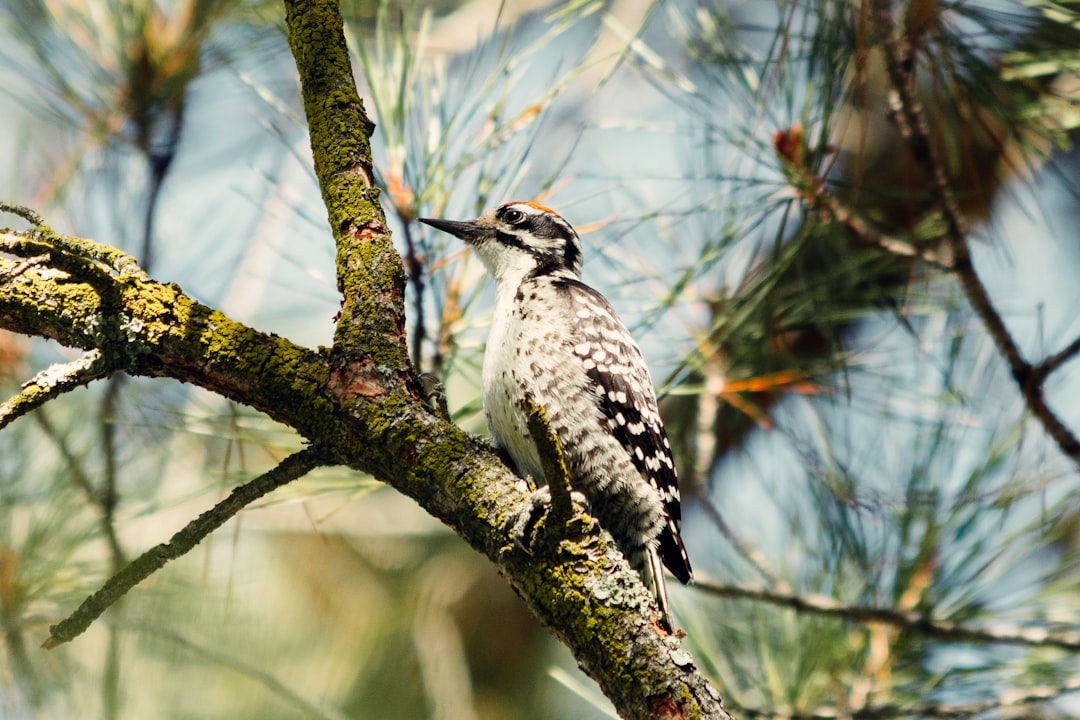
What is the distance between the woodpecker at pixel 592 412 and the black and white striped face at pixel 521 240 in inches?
8.2

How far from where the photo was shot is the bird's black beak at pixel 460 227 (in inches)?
111

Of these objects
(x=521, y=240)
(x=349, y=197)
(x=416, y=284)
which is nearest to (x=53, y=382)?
(x=349, y=197)

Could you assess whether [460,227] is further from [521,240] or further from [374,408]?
[374,408]

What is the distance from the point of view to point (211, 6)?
3209mm

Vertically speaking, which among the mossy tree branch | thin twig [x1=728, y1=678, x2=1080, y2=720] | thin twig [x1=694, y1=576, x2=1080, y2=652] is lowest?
the mossy tree branch

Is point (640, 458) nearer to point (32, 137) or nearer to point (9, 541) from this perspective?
point (9, 541)

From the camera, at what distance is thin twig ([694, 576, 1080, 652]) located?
9.97 ft

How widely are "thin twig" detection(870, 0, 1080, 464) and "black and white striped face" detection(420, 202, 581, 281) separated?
1.13m

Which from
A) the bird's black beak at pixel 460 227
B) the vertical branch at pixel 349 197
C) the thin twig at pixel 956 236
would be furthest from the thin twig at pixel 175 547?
the thin twig at pixel 956 236

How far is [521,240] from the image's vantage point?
3496 mm

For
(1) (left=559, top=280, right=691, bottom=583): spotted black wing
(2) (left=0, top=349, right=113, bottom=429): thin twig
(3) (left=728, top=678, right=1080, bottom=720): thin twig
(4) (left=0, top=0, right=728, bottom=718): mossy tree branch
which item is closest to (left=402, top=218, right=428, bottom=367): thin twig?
(1) (left=559, top=280, right=691, bottom=583): spotted black wing

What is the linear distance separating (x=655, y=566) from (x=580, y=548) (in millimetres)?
1043

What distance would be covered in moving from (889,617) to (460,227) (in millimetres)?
1820

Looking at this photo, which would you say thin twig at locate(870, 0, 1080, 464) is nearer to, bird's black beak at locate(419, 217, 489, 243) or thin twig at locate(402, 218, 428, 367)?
bird's black beak at locate(419, 217, 489, 243)
